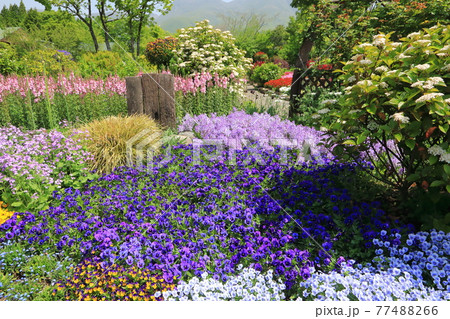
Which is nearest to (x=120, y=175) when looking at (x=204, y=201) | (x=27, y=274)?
(x=204, y=201)

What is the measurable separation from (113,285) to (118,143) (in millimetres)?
2812

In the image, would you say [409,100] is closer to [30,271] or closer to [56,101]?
[30,271]

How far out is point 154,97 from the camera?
646 centimetres

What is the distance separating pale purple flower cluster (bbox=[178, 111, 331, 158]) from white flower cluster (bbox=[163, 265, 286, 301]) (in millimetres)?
2511

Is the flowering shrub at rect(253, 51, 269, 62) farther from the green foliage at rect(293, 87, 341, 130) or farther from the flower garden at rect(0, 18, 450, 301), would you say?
the flower garden at rect(0, 18, 450, 301)

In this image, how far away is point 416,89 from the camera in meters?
2.55

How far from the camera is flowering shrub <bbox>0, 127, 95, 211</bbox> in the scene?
367 centimetres

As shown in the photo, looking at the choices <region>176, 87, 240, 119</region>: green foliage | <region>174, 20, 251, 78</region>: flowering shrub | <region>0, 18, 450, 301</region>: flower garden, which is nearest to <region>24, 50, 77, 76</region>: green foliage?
<region>174, 20, 251, 78</region>: flowering shrub

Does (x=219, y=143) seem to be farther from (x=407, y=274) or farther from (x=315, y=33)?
(x=315, y=33)

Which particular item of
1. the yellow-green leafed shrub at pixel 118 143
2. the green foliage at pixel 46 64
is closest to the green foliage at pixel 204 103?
the yellow-green leafed shrub at pixel 118 143

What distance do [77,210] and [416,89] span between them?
3447 millimetres

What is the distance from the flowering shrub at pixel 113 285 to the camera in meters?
2.38

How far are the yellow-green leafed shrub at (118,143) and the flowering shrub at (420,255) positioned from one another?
3373 millimetres

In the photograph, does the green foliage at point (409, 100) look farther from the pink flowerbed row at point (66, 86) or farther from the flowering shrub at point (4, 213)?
the pink flowerbed row at point (66, 86)
